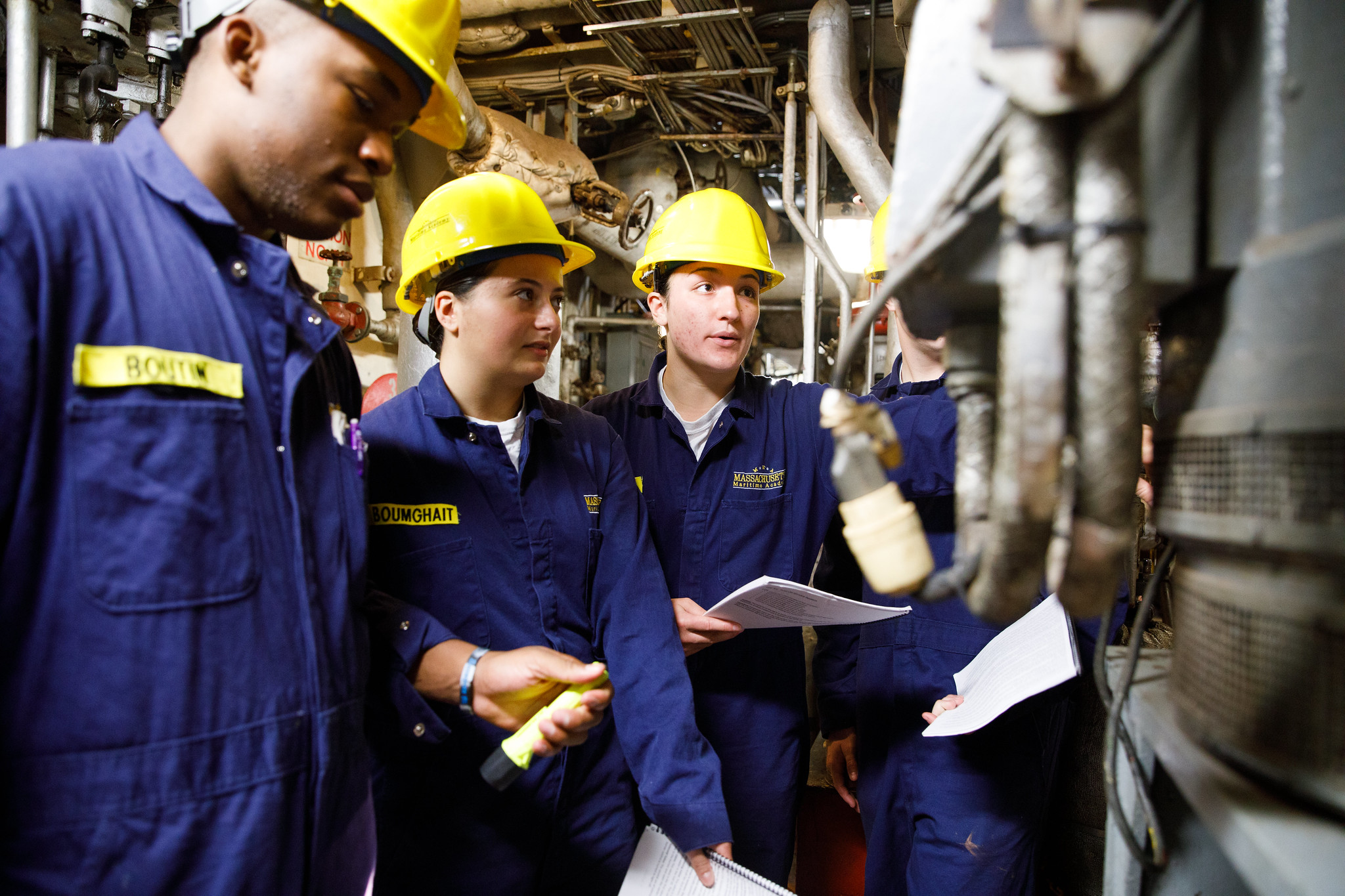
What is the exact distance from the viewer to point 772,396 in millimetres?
1834

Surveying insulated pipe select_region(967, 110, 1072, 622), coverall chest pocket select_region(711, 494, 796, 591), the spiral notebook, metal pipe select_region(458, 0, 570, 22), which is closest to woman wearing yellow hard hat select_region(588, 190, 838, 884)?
coverall chest pocket select_region(711, 494, 796, 591)

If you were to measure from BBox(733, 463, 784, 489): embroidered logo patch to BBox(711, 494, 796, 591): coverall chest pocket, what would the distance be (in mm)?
30

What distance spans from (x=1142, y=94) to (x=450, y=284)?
Answer: 1.22m

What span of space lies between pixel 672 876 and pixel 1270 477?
0.98m

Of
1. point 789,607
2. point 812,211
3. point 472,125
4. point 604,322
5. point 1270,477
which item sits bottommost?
point 789,607

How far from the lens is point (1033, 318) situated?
426mm

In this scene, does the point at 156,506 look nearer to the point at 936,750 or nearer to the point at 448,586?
the point at 448,586

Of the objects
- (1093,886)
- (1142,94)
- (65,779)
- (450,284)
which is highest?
(450,284)

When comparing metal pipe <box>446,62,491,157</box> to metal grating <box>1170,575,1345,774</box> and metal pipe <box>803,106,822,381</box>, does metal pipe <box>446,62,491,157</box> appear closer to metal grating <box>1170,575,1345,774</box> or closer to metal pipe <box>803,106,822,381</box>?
metal pipe <box>803,106,822,381</box>

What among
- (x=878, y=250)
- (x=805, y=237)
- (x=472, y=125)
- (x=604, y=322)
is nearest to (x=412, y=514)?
(x=878, y=250)

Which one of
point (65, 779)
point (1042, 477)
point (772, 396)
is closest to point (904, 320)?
point (1042, 477)

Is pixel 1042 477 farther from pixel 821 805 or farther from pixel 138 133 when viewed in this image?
pixel 821 805

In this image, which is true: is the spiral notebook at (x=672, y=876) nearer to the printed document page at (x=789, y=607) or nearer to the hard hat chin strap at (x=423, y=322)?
the printed document page at (x=789, y=607)

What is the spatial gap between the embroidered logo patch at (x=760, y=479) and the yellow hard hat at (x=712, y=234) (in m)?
0.51
